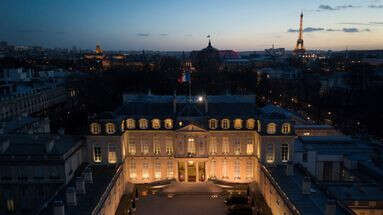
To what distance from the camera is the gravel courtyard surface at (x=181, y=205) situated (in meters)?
42.4

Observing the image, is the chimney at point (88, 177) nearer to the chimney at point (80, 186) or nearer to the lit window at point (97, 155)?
the chimney at point (80, 186)

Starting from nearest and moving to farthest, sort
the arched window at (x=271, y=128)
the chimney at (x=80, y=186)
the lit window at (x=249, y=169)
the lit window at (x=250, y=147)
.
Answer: the chimney at (x=80, y=186) → the arched window at (x=271, y=128) → the lit window at (x=250, y=147) → the lit window at (x=249, y=169)

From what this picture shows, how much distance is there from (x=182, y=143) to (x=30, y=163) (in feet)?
62.1

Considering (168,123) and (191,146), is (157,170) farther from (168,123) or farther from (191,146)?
(168,123)

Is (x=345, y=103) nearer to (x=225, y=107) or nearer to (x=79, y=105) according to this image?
(x=225, y=107)

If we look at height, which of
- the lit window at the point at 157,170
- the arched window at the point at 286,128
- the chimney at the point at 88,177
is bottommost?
the lit window at the point at 157,170

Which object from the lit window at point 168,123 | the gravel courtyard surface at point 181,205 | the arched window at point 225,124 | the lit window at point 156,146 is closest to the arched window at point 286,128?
the arched window at point 225,124

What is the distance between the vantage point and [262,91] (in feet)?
401

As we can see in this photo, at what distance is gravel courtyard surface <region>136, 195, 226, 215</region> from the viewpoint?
42.4 meters

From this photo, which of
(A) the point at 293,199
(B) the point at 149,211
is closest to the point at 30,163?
(B) the point at 149,211

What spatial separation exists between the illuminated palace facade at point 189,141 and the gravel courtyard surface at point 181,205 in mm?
4061

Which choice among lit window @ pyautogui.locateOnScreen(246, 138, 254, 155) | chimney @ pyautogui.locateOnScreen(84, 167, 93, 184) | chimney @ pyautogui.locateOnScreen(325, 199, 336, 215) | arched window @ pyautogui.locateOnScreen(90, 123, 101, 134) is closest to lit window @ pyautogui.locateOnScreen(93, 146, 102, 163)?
arched window @ pyautogui.locateOnScreen(90, 123, 101, 134)

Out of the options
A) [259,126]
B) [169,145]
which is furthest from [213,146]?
[259,126]

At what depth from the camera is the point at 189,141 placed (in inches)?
1918
